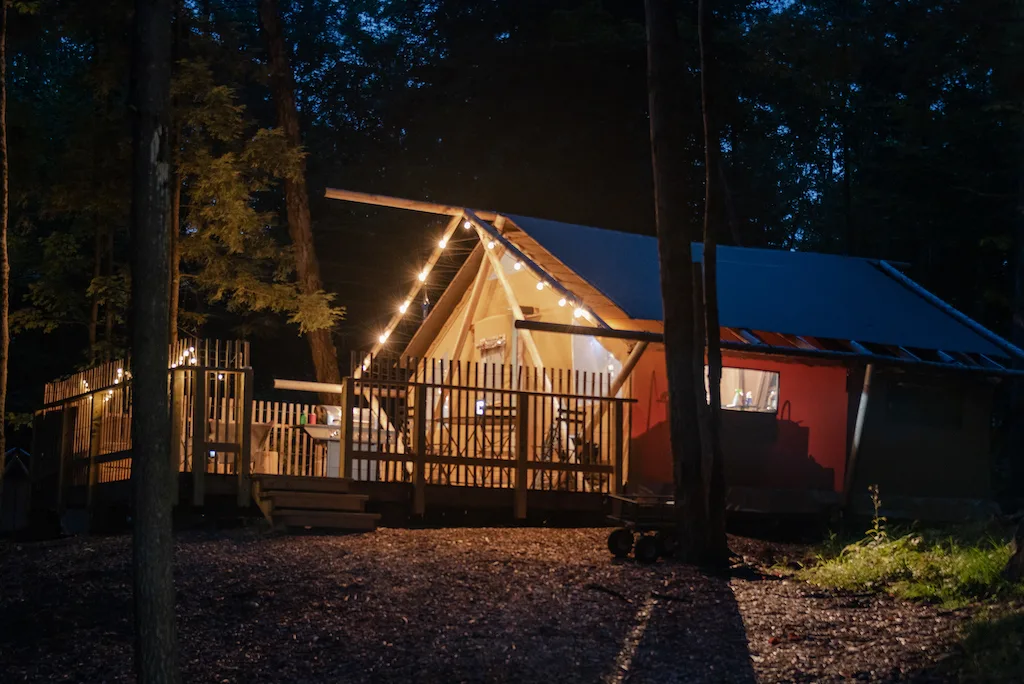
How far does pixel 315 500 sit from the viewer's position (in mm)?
12477

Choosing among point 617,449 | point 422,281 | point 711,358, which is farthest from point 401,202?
point 711,358

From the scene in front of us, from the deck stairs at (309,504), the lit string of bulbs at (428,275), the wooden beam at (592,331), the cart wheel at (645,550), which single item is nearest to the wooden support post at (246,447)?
the deck stairs at (309,504)

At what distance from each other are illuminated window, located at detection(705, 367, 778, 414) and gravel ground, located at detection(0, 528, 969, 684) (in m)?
5.66

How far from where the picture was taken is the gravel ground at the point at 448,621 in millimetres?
7645

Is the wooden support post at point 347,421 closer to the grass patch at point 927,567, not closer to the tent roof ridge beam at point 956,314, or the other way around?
the grass patch at point 927,567

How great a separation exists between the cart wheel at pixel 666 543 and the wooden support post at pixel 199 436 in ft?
16.4

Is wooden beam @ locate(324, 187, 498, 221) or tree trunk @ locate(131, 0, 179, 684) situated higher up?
wooden beam @ locate(324, 187, 498, 221)

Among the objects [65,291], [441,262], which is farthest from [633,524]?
[65,291]

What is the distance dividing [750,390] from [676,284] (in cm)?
551

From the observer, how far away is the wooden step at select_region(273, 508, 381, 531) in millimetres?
12250

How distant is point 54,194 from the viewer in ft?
62.2

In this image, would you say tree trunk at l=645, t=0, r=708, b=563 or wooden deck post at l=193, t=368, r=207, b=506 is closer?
tree trunk at l=645, t=0, r=708, b=563

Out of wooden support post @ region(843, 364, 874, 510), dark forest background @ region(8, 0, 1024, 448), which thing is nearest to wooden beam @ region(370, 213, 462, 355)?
dark forest background @ region(8, 0, 1024, 448)

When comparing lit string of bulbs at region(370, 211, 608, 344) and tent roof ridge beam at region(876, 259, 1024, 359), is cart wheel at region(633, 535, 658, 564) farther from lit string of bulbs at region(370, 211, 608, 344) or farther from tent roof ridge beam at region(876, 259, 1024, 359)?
tent roof ridge beam at region(876, 259, 1024, 359)
